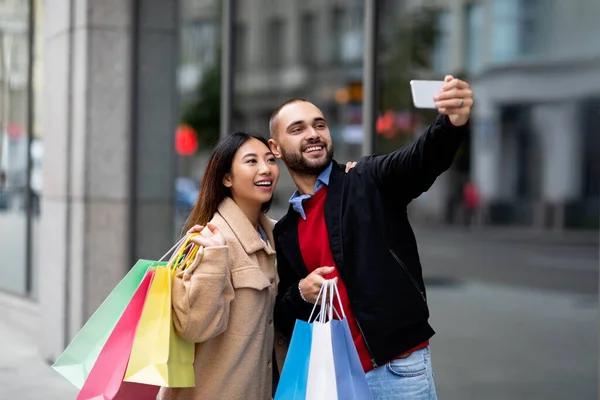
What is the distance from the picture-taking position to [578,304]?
11.5m

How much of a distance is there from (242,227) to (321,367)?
0.68 m

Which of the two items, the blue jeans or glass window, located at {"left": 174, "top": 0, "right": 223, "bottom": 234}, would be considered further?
glass window, located at {"left": 174, "top": 0, "right": 223, "bottom": 234}

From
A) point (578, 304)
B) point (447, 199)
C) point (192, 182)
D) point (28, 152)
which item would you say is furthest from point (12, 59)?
point (447, 199)

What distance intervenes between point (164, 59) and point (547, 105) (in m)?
18.5

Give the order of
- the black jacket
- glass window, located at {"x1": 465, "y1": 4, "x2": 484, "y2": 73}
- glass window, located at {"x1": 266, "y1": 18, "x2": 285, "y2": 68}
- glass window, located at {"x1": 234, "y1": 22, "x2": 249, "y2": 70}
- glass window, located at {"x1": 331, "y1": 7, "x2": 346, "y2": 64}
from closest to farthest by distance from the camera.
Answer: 1. the black jacket
2. glass window, located at {"x1": 234, "y1": 22, "x2": 249, "y2": 70}
3. glass window, located at {"x1": 266, "y1": 18, "x2": 285, "y2": 68}
4. glass window, located at {"x1": 331, "y1": 7, "x2": 346, "y2": 64}
5. glass window, located at {"x1": 465, "y1": 4, "x2": 484, "y2": 73}

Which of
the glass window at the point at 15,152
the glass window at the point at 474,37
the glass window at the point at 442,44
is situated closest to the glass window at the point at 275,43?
the glass window at the point at 442,44

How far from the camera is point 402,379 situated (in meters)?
2.93

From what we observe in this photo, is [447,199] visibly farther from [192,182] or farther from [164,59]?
[164,59]

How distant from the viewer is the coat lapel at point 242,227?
323 centimetres

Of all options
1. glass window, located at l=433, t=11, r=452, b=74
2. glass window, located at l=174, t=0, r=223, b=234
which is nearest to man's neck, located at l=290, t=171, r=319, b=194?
glass window, located at l=174, t=0, r=223, b=234

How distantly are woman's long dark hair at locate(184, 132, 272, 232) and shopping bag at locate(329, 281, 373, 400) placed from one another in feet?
2.51

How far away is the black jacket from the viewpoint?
2.87m

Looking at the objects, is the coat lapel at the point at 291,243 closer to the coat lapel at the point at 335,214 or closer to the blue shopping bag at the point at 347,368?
the coat lapel at the point at 335,214

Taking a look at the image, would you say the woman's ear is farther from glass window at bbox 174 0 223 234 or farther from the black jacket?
glass window at bbox 174 0 223 234
